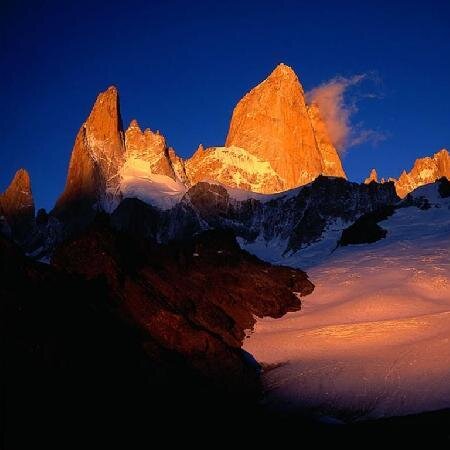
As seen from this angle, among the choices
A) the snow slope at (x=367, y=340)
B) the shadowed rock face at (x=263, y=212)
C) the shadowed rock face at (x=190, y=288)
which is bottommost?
the snow slope at (x=367, y=340)

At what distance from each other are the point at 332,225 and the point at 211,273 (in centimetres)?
8401

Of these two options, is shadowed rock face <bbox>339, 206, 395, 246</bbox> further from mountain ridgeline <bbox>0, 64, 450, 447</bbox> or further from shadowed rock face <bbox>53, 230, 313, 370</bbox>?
shadowed rock face <bbox>53, 230, 313, 370</bbox>

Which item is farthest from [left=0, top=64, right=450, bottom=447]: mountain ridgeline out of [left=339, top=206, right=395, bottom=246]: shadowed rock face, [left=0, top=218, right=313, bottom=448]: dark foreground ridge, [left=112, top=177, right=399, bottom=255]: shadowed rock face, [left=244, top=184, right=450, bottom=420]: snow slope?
[left=112, top=177, right=399, bottom=255]: shadowed rock face

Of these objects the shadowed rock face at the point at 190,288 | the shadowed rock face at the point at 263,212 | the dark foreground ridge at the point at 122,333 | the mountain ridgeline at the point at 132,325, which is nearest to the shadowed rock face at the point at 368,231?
the mountain ridgeline at the point at 132,325

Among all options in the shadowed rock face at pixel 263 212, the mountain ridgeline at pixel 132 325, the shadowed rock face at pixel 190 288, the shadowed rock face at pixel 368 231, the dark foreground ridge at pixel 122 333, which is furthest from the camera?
the shadowed rock face at pixel 263 212

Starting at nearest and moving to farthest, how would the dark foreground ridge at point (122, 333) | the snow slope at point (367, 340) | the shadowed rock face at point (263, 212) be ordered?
the dark foreground ridge at point (122, 333), the snow slope at point (367, 340), the shadowed rock face at point (263, 212)

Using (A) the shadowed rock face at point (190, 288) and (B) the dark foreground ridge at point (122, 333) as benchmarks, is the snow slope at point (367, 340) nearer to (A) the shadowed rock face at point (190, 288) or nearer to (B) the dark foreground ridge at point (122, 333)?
(A) the shadowed rock face at point (190, 288)

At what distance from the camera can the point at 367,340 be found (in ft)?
154

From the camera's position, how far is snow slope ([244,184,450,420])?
36.6m

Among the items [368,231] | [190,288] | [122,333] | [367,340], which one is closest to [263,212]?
[368,231]

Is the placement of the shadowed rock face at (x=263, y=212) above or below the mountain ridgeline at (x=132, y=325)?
above

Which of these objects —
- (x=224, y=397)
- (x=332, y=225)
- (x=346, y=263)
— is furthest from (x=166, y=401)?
(x=332, y=225)

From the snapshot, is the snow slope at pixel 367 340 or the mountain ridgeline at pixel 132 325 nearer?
the mountain ridgeline at pixel 132 325

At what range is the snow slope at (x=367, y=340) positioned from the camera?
3656 centimetres
